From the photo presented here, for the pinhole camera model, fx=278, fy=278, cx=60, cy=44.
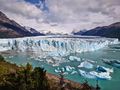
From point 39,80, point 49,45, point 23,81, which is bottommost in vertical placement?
point 49,45

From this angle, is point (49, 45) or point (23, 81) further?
point (49, 45)

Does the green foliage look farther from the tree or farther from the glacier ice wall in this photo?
the glacier ice wall

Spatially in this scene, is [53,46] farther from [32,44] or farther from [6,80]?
[6,80]

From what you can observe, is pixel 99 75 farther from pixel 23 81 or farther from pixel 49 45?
pixel 49 45

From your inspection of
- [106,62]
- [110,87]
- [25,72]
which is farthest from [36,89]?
[106,62]

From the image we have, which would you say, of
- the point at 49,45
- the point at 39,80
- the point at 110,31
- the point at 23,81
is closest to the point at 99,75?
the point at 39,80

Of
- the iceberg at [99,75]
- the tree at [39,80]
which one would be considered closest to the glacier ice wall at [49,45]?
the iceberg at [99,75]

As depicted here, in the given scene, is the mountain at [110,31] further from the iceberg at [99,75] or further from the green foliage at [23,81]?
the green foliage at [23,81]

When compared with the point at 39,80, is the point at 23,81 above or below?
above

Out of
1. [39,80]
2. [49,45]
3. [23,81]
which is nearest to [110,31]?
[49,45]

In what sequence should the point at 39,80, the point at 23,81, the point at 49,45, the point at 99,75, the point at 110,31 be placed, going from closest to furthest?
the point at 23,81
the point at 39,80
the point at 99,75
the point at 49,45
the point at 110,31

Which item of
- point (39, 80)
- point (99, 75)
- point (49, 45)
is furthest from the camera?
point (49, 45)
